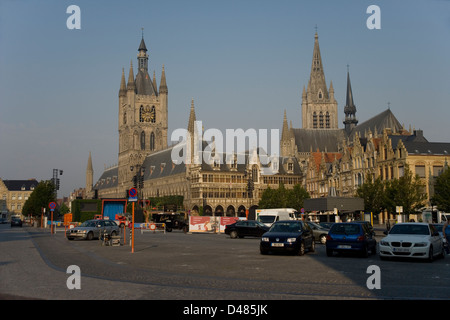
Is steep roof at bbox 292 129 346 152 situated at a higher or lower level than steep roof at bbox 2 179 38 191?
higher

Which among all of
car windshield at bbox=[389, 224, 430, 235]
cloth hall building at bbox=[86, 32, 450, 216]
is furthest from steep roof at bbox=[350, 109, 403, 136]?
car windshield at bbox=[389, 224, 430, 235]

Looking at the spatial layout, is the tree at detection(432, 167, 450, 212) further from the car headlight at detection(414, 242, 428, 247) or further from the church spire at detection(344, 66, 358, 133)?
the church spire at detection(344, 66, 358, 133)

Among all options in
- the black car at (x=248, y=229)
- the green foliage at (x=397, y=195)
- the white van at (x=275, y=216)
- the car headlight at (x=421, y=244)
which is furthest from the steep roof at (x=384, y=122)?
the car headlight at (x=421, y=244)

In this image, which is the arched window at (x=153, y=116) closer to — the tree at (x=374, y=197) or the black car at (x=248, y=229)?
the tree at (x=374, y=197)

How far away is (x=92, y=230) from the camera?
35344 millimetres

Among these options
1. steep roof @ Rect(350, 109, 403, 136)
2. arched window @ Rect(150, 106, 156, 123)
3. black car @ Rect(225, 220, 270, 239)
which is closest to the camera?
black car @ Rect(225, 220, 270, 239)

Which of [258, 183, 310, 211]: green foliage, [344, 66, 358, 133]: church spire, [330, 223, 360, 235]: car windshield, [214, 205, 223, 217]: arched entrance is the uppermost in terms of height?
[344, 66, 358, 133]: church spire

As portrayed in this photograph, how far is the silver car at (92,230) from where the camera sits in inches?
1358

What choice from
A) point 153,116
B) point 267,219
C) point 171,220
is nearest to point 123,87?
point 153,116

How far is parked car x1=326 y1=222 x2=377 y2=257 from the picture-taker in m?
21.7

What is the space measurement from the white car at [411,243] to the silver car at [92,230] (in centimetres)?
1950

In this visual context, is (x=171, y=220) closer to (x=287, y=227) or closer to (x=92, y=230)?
(x=92, y=230)

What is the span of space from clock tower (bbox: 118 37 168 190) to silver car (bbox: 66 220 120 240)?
117884 mm
